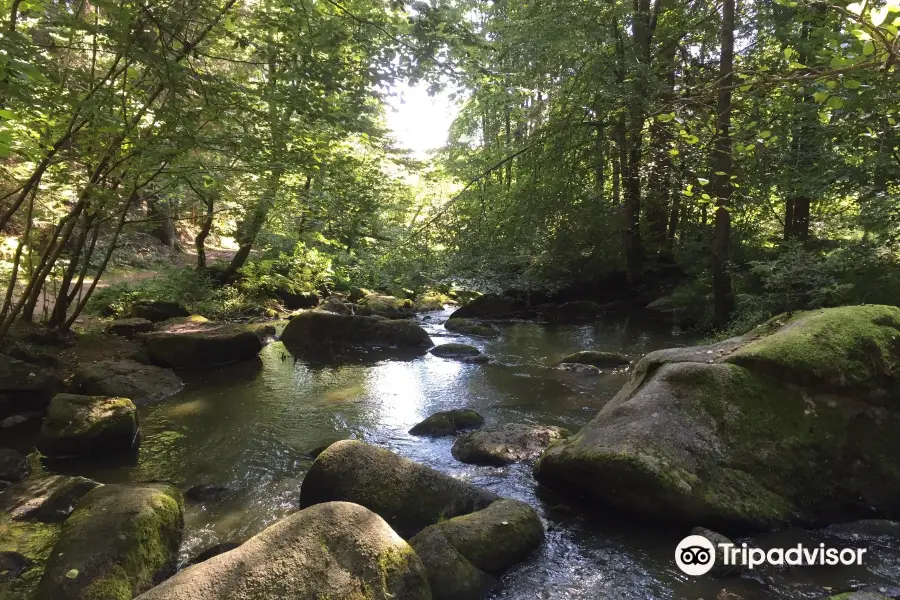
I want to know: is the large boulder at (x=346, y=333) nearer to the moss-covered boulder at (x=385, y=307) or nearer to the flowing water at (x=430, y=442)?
the flowing water at (x=430, y=442)

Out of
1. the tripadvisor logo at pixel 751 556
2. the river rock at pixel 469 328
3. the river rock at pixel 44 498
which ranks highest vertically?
the river rock at pixel 469 328

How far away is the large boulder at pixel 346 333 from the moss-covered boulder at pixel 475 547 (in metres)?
8.58

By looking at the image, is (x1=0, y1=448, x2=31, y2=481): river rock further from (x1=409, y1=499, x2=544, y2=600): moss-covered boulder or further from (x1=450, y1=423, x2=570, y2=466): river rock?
(x1=450, y1=423, x2=570, y2=466): river rock

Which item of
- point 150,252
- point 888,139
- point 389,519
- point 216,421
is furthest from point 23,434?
point 150,252

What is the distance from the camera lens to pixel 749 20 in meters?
12.6

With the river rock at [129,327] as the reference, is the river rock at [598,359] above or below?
below

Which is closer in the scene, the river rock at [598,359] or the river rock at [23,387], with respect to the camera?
the river rock at [23,387]

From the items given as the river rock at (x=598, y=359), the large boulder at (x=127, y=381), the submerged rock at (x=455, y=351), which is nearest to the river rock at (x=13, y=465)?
the large boulder at (x=127, y=381)

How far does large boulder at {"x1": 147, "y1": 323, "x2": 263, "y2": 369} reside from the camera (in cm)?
1019

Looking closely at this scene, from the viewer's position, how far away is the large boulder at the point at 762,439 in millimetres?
4422

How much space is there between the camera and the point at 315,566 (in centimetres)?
310

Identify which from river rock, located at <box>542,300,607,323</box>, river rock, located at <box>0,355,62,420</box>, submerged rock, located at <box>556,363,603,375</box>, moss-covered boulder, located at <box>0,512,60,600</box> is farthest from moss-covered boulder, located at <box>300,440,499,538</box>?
river rock, located at <box>542,300,607,323</box>

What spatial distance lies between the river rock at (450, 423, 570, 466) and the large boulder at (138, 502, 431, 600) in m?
2.78

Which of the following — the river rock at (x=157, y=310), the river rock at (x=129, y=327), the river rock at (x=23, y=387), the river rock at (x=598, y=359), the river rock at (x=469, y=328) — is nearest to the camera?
the river rock at (x=23, y=387)
